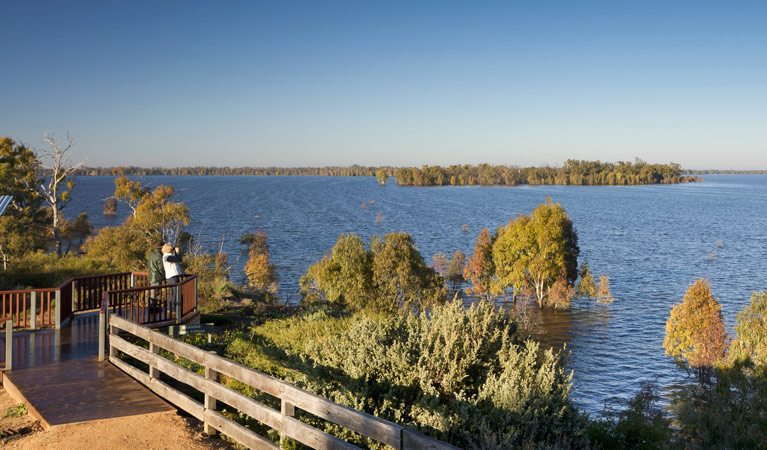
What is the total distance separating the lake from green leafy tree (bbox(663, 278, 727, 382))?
1255mm

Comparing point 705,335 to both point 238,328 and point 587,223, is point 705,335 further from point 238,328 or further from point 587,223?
point 587,223

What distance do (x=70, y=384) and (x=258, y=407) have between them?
14.6 ft

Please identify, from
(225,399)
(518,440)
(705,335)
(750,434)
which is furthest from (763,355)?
(225,399)

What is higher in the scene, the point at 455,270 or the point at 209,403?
the point at 209,403

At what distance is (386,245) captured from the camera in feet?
138

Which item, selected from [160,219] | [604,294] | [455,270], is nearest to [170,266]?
[160,219]

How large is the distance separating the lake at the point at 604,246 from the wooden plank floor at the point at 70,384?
18376 mm

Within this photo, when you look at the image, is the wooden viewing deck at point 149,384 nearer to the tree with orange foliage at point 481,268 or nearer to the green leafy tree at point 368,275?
the green leafy tree at point 368,275

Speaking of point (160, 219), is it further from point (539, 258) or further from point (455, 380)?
point (455, 380)

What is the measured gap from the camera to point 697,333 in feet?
117

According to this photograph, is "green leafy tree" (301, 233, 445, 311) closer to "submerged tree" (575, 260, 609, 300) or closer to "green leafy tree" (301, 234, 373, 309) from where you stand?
"green leafy tree" (301, 234, 373, 309)

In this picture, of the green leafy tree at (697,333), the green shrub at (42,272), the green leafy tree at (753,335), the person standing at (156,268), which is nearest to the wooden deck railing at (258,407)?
the person standing at (156,268)

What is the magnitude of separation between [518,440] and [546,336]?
38.5 m

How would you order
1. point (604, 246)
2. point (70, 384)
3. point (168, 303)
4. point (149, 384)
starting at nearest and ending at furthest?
point (149, 384)
point (70, 384)
point (168, 303)
point (604, 246)
